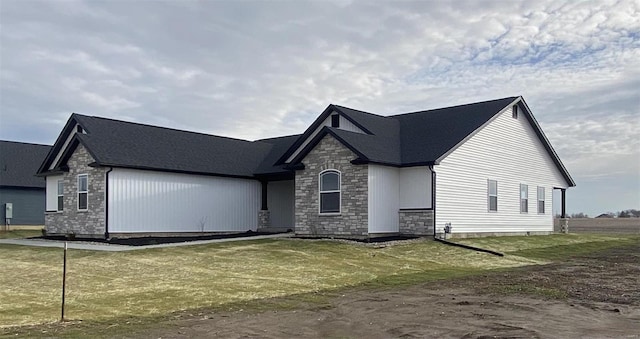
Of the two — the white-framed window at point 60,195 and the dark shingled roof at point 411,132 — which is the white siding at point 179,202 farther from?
the white-framed window at point 60,195

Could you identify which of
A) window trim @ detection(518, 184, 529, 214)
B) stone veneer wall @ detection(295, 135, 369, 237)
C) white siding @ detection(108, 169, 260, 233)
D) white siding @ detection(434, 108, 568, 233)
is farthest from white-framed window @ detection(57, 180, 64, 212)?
window trim @ detection(518, 184, 529, 214)

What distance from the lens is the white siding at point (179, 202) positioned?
28.9 m

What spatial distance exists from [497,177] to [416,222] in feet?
19.4

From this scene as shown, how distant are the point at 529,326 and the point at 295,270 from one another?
9.65 metres

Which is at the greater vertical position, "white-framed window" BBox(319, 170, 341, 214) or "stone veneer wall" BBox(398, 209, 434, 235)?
"white-framed window" BBox(319, 170, 341, 214)

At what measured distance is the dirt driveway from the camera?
10672mm

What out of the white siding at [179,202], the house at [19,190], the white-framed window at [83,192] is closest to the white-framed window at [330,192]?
the white siding at [179,202]

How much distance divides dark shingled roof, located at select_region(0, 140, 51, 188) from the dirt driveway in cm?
3382

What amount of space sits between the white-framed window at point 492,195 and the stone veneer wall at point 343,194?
713 centimetres

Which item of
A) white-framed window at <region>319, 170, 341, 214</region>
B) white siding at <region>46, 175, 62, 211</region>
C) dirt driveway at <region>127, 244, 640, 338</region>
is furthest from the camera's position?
white siding at <region>46, 175, 62, 211</region>

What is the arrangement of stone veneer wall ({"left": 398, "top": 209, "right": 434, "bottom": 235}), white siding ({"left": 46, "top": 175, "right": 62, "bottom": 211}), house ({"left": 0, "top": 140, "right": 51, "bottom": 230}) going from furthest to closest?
1. house ({"left": 0, "top": 140, "right": 51, "bottom": 230})
2. white siding ({"left": 46, "top": 175, "right": 62, "bottom": 211})
3. stone veneer wall ({"left": 398, "top": 209, "right": 434, "bottom": 235})

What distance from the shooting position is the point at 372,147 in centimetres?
2789

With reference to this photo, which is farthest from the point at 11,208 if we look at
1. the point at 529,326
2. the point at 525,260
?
the point at 529,326

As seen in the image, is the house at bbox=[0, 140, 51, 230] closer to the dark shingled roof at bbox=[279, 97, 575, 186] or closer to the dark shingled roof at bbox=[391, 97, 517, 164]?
the dark shingled roof at bbox=[279, 97, 575, 186]
